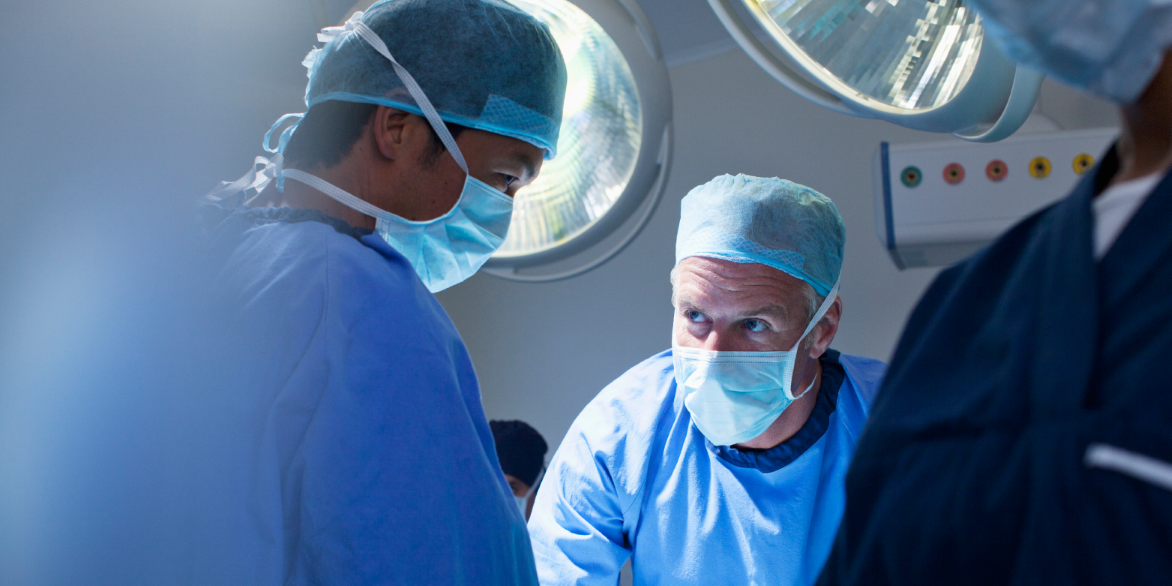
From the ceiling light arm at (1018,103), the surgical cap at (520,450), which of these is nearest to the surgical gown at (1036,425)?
the ceiling light arm at (1018,103)

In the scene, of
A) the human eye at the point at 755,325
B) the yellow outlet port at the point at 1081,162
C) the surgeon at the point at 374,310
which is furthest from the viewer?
the yellow outlet port at the point at 1081,162

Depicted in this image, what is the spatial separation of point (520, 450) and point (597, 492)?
1.13 m

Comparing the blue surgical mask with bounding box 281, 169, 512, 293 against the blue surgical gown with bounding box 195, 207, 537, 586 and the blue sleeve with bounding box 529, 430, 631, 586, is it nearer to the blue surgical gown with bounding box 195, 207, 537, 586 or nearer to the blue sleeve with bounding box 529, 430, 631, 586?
the blue surgical gown with bounding box 195, 207, 537, 586

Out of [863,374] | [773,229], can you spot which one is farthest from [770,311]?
[863,374]

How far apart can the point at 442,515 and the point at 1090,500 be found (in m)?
0.56

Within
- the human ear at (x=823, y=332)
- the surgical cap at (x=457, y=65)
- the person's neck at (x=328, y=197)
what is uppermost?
the surgical cap at (x=457, y=65)

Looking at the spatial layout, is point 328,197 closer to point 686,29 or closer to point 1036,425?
point 1036,425

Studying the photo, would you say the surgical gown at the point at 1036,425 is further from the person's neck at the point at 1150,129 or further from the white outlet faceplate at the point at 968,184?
the white outlet faceplate at the point at 968,184

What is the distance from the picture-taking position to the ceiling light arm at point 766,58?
0.76m

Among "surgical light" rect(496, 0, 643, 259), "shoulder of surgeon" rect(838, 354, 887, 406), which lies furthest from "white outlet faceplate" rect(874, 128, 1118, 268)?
"surgical light" rect(496, 0, 643, 259)

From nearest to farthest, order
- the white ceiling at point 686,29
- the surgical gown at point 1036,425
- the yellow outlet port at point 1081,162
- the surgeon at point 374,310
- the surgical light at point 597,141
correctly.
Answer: the surgical gown at point 1036,425, the surgeon at point 374,310, the surgical light at point 597,141, the yellow outlet port at point 1081,162, the white ceiling at point 686,29

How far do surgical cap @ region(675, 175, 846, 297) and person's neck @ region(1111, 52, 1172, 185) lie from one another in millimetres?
977

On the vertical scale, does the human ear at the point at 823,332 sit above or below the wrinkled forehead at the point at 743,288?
below

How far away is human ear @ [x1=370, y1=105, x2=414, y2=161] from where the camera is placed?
0.98 metres
